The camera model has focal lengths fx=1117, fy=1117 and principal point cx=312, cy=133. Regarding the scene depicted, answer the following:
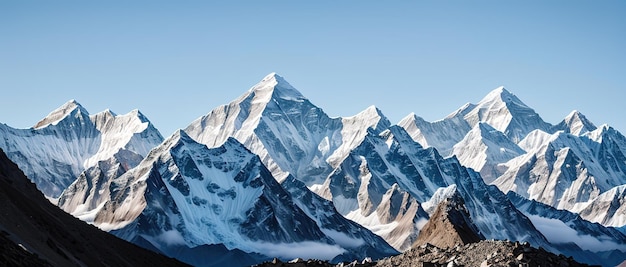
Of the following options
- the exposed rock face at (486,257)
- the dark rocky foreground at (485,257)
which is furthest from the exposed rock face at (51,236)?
the exposed rock face at (486,257)

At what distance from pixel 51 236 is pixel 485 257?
63.3 meters

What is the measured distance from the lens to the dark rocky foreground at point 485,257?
203 ft

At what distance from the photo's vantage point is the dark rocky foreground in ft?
203

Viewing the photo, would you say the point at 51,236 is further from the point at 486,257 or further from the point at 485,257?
the point at 486,257

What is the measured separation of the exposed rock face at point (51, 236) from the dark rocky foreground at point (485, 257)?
29.1 m

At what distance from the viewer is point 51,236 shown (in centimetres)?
11556

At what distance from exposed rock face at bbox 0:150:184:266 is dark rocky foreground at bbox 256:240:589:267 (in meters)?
29.1

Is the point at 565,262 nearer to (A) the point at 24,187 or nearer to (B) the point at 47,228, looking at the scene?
(B) the point at 47,228

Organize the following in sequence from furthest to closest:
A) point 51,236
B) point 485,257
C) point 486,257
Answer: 1. point 51,236
2. point 485,257
3. point 486,257

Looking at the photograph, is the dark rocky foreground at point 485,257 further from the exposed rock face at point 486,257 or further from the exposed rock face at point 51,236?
the exposed rock face at point 51,236

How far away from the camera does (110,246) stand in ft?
439

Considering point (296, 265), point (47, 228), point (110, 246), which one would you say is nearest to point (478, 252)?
point (296, 265)

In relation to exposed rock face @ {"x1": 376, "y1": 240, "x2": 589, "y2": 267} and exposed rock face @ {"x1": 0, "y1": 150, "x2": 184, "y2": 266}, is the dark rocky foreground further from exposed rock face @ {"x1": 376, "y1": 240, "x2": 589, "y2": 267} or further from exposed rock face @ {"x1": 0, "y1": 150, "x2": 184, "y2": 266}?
exposed rock face @ {"x1": 0, "y1": 150, "x2": 184, "y2": 266}

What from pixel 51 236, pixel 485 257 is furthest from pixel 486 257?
pixel 51 236
